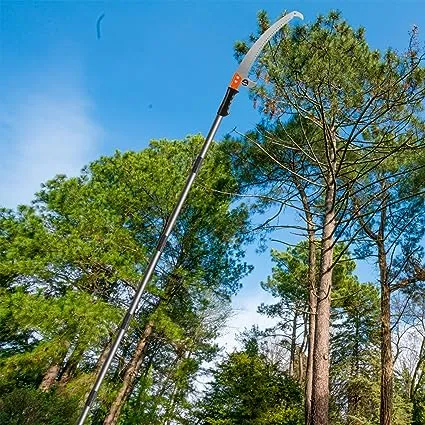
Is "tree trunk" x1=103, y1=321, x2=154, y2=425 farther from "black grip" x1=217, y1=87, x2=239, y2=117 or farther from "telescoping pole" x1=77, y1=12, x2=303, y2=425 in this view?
"black grip" x1=217, y1=87, x2=239, y2=117

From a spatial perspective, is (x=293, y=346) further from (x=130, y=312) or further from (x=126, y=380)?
(x=130, y=312)

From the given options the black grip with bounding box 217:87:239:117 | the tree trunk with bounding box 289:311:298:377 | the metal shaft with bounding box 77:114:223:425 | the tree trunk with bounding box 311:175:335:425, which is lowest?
the metal shaft with bounding box 77:114:223:425

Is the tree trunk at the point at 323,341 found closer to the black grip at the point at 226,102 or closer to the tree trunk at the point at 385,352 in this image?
the tree trunk at the point at 385,352

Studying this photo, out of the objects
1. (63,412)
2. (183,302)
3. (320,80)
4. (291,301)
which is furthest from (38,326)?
(291,301)

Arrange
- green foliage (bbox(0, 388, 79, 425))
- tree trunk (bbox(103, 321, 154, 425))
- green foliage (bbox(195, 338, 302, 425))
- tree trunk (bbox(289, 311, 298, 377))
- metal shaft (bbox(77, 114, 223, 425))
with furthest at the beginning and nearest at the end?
tree trunk (bbox(289, 311, 298, 377))
green foliage (bbox(195, 338, 302, 425))
tree trunk (bbox(103, 321, 154, 425))
green foliage (bbox(0, 388, 79, 425))
metal shaft (bbox(77, 114, 223, 425))

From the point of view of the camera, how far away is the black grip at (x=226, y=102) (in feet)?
6.68

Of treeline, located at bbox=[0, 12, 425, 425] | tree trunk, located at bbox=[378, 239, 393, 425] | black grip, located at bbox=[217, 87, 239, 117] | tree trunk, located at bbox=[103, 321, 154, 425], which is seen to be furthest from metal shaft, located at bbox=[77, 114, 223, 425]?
tree trunk, located at bbox=[103, 321, 154, 425]

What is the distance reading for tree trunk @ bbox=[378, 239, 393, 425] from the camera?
22.3ft

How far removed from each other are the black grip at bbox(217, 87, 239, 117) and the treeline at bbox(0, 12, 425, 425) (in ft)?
10.0

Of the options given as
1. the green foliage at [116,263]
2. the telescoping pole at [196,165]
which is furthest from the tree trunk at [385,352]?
the telescoping pole at [196,165]

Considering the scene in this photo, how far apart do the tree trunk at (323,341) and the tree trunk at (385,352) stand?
1.50 metres

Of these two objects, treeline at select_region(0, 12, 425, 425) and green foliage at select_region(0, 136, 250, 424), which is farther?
green foliage at select_region(0, 136, 250, 424)

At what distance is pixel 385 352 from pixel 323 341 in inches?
114

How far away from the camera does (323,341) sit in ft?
16.6
